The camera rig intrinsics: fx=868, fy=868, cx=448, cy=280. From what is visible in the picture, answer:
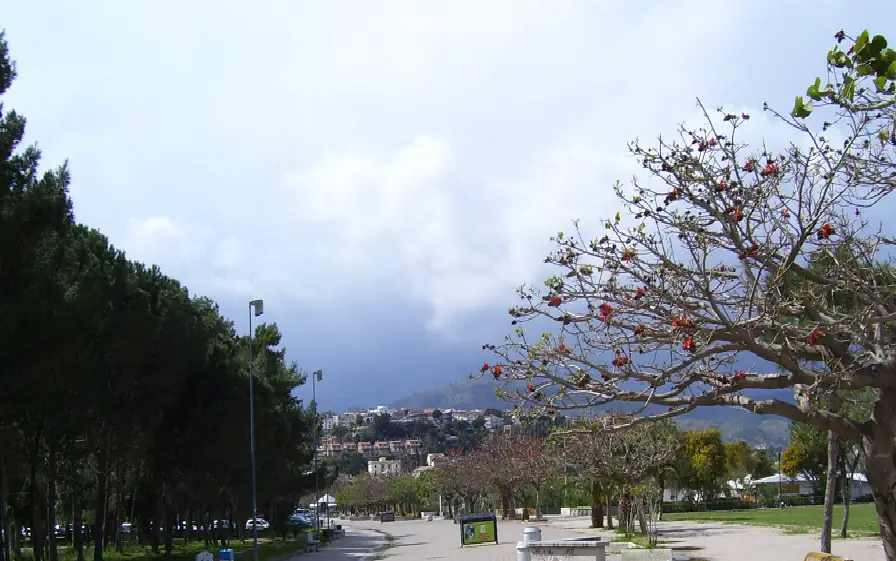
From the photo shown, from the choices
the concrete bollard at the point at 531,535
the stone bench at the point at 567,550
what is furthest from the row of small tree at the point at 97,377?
the concrete bollard at the point at 531,535

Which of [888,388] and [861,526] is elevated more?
[888,388]

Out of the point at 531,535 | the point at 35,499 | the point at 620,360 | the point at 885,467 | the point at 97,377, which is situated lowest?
the point at 531,535

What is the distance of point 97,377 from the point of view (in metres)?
23.2

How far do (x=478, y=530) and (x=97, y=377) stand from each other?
1927cm

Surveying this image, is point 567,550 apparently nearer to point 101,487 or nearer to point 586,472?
point 586,472

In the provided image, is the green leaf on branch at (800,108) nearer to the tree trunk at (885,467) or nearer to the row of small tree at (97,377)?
the tree trunk at (885,467)

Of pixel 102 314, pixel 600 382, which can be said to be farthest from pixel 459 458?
pixel 600 382

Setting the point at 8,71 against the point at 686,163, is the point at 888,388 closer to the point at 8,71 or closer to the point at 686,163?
the point at 686,163

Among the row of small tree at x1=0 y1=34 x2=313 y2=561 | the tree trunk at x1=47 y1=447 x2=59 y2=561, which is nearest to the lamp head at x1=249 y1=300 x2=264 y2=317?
the row of small tree at x1=0 y1=34 x2=313 y2=561

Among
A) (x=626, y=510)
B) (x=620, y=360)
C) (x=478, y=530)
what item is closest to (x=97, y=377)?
(x=620, y=360)

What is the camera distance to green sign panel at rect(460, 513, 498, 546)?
36.8 m

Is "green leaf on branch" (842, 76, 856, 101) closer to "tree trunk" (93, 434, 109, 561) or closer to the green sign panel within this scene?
"tree trunk" (93, 434, 109, 561)

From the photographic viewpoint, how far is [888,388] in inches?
362

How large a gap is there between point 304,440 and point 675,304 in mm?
57774
